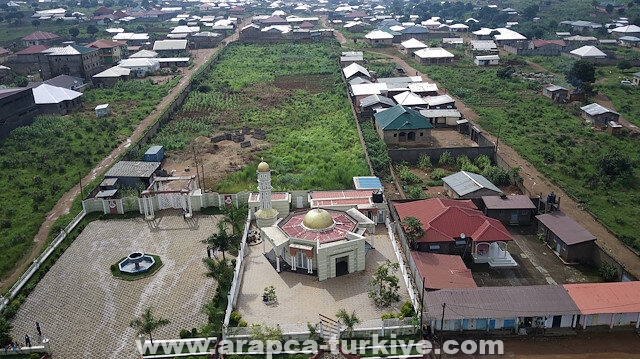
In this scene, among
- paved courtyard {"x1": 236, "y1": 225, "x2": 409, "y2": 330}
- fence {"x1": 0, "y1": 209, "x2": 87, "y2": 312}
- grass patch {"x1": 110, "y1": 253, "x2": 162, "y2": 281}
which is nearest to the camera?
paved courtyard {"x1": 236, "y1": 225, "x2": 409, "y2": 330}

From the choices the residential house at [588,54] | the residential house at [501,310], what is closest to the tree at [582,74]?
the residential house at [588,54]

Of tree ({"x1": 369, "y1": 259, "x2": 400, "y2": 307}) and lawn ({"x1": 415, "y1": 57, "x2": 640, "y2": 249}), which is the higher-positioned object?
tree ({"x1": 369, "y1": 259, "x2": 400, "y2": 307})

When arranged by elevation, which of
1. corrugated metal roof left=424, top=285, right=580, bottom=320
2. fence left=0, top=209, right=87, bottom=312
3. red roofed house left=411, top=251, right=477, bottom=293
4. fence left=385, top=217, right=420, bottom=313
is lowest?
fence left=385, top=217, right=420, bottom=313

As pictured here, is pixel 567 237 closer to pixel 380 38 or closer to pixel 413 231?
pixel 413 231

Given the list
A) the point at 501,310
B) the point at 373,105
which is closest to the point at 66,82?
the point at 373,105

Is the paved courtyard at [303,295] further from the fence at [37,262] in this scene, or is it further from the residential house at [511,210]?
the fence at [37,262]

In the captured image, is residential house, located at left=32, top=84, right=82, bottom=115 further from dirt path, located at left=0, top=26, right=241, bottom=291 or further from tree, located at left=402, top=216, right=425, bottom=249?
tree, located at left=402, top=216, right=425, bottom=249

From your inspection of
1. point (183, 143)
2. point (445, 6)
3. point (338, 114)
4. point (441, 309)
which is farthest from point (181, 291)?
point (445, 6)

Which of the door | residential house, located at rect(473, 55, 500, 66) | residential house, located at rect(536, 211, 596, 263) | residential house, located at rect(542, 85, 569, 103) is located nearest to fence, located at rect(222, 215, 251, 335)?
the door
